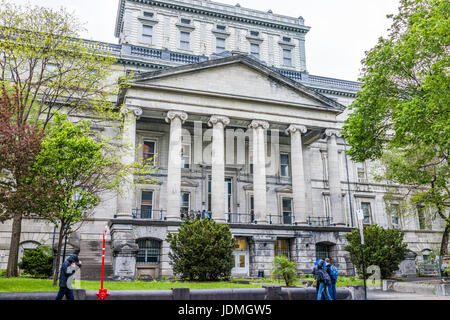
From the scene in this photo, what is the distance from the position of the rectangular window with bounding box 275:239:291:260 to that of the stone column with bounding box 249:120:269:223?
7.82 ft

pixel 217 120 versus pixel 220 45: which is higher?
pixel 220 45

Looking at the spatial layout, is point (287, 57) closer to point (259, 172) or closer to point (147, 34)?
point (147, 34)

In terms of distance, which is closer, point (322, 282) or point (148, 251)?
point (322, 282)

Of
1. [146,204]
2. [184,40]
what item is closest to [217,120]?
[146,204]

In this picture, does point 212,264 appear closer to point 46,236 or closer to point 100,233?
point 100,233

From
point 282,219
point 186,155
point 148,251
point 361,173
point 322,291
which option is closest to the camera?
point 322,291

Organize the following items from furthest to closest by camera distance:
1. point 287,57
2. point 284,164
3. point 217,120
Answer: point 287,57, point 284,164, point 217,120

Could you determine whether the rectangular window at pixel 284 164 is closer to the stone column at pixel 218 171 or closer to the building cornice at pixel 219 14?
the stone column at pixel 218 171

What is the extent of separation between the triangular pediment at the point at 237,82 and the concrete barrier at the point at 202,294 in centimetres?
1948

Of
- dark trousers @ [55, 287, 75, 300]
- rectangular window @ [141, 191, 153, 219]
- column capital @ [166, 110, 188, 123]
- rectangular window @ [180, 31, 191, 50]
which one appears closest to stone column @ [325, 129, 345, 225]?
column capital @ [166, 110, 188, 123]

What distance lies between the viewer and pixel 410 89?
20922mm

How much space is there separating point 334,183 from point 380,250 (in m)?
8.80

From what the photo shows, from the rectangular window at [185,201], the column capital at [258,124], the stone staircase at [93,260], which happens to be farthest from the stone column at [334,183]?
the stone staircase at [93,260]
